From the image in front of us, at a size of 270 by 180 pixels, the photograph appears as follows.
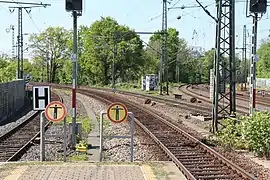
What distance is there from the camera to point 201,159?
12.6 metres

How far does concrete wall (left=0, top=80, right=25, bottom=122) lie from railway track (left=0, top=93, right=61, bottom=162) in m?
2.57

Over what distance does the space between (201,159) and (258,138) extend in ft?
6.40

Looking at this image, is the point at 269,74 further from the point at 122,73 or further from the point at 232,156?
the point at 232,156

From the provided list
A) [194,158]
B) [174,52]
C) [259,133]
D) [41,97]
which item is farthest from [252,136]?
[174,52]

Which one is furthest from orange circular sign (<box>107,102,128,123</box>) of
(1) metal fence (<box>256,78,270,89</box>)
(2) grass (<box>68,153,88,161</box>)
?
(1) metal fence (<box>256,78,270,89</box>)

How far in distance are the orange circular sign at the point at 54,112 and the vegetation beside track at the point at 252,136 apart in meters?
5.63

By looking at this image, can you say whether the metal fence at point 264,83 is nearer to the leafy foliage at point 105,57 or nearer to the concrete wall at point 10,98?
the leafy foliage at point 105,57

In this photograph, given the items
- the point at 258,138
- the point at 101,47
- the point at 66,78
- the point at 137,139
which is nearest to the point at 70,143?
the point at 137,139

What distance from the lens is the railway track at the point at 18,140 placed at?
1398 cm

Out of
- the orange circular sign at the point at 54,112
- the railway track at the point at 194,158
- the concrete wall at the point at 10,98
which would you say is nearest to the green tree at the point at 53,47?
the concrete wall at the point at 10,98

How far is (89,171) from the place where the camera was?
952cm

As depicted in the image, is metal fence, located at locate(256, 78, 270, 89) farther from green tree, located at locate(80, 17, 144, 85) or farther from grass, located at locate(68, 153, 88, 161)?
grass, located at locate(68, 153, 88, 161)

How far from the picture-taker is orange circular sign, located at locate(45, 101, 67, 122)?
11.0m

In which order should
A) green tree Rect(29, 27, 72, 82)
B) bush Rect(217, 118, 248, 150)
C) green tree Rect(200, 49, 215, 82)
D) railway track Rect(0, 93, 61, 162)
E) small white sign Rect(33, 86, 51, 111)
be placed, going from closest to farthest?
1. small white sign Rect(33, 86, 51, 111)
2. railway track Rect(0, 93, 61, 162)
3. bush Rect(217, 118, 248, 150)
4. green tree Rect(29, 27, 72, 82)
5. green tree Rect(200, 49, 215, 82)
